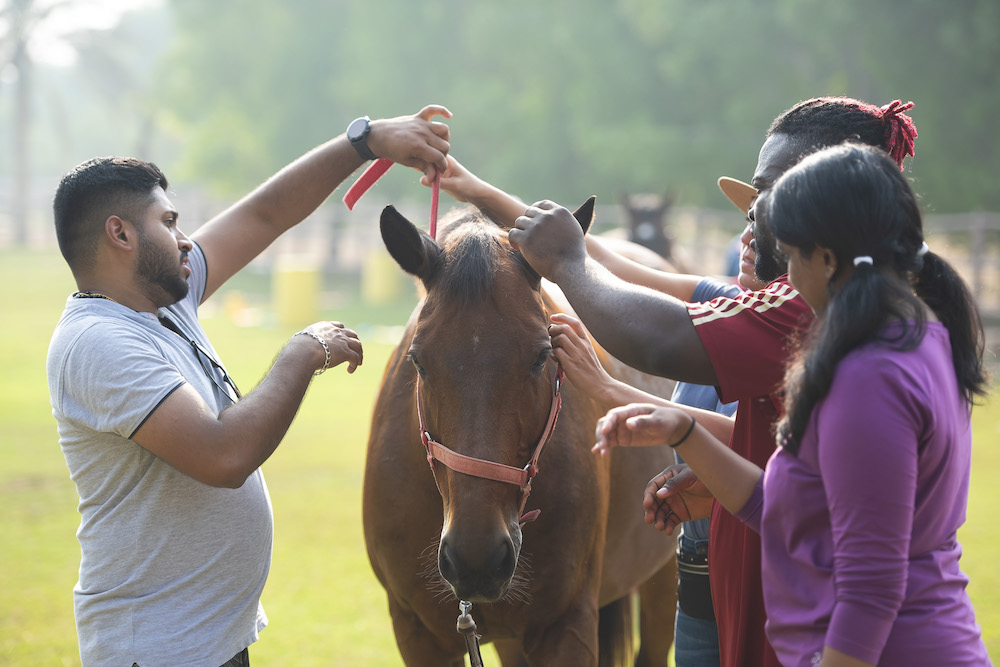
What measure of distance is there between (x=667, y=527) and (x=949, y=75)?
18.4 m

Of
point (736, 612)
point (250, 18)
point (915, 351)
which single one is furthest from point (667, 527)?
point (250, 18)

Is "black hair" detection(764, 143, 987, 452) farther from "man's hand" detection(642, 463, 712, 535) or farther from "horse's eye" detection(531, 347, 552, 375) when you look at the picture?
"horse's eye" detection(531, 347, 552, 375)

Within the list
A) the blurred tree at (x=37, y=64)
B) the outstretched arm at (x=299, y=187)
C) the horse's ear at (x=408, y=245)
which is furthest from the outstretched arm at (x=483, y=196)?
the blurred tree at (x=37, y=64)

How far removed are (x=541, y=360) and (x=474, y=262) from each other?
13.0 inches

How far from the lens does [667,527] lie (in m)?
2.16

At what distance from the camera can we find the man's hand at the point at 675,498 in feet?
6.97

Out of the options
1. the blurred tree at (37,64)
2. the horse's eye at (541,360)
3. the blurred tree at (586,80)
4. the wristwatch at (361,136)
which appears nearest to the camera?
the horse's eye at (541,360)

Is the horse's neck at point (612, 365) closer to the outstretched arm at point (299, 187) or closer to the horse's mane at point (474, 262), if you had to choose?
the horse's mane at point (474, 262)

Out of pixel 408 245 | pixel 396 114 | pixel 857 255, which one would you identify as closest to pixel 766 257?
pixel 857 255

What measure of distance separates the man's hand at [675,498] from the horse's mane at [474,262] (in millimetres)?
674

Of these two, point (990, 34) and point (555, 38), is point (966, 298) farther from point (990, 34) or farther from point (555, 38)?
point (555, 38)

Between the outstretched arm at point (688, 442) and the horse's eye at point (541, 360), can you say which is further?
the horse's eye at point (541, 360)

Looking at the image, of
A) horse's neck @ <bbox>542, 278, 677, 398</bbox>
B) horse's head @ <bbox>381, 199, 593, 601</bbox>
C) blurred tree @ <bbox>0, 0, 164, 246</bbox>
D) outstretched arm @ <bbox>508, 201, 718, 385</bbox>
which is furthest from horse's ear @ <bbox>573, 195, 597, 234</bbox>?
blurred tree @ <bbox>0, 0, 164, 246</bbox>

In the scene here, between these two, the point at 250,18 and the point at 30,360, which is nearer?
the point at 30,360
